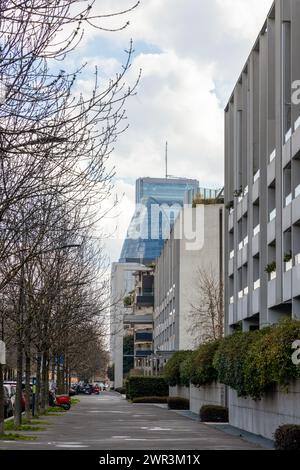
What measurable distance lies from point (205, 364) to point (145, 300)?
8639 centimetres

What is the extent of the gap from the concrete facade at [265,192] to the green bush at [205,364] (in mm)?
2882

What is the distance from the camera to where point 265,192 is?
44469 millimetres

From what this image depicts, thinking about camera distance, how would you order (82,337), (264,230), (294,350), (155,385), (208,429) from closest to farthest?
(294,350)
(208,429)
(264,230)
(82,337)
(155,385)

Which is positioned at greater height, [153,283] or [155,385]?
[153,283]

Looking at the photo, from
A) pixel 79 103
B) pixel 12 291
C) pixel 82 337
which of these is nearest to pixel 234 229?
pixel 82 337

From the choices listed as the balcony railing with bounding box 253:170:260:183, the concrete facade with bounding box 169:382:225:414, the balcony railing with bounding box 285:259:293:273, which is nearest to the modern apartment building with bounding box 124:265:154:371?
the concrete facade with bounding box 169:382:225:414

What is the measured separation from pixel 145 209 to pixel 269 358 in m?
127

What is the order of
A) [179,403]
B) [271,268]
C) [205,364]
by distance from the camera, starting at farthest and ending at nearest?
[179,403] → [205,364] → [271,268]

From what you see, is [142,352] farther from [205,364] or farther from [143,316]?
[205,364]

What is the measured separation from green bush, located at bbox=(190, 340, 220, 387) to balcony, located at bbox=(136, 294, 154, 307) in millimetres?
83075

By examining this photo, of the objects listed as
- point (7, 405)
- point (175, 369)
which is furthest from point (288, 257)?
point (175, 369)

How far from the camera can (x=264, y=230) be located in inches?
1753

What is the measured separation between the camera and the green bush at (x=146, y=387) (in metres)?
80.6
